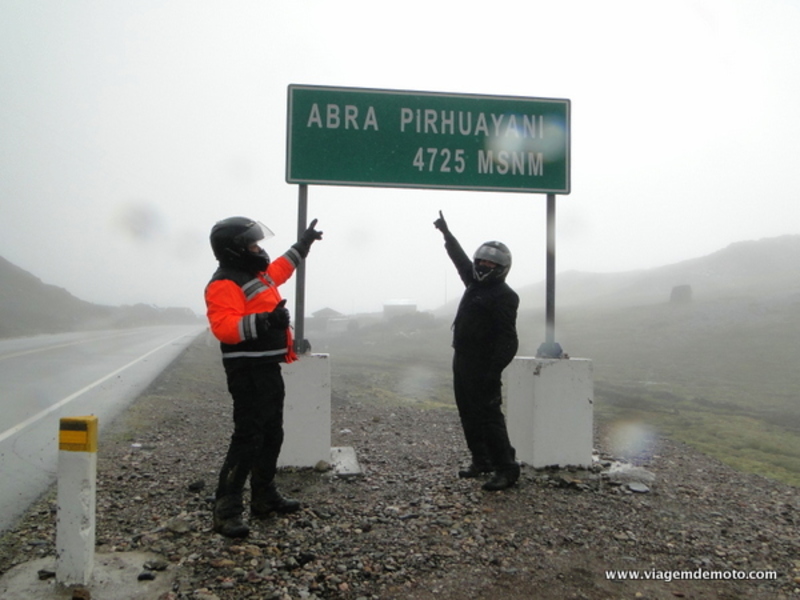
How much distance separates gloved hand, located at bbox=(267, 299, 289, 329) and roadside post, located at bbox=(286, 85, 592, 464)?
178 cm

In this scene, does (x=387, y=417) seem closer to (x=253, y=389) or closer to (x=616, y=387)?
(x=253, y=389)

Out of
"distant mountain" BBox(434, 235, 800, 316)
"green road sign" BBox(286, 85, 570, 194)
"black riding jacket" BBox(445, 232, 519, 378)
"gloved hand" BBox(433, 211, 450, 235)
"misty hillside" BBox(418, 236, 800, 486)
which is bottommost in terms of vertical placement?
"misty hillside" BBox(418, 236, 800, 486)

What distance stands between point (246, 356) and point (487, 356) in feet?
7.56

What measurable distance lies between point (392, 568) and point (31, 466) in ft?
15.3

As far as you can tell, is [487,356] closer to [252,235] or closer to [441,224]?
[441,224]

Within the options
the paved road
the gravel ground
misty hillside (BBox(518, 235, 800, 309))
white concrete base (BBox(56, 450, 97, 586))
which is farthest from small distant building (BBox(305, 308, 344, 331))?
white concrete base (BBox(56, 450, 97, 586))

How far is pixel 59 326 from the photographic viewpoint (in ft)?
167

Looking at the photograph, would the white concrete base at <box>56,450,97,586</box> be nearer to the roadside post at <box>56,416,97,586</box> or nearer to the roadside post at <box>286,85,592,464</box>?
the roadside post at <box>56,416,97,586</box>

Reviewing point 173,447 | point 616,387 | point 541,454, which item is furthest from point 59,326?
point 541,454

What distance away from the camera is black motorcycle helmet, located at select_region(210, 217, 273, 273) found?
168 inches

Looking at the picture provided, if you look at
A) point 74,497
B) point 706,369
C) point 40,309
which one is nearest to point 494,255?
point 74,497

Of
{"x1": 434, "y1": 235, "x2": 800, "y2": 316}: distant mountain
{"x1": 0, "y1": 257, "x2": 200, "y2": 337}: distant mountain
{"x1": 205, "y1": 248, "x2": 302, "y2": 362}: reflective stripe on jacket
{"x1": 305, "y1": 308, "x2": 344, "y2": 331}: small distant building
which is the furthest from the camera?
{"x1": 434, "y1": 235, "x2": 800, "y2": 316}: distant mountain

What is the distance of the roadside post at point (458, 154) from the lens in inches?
236

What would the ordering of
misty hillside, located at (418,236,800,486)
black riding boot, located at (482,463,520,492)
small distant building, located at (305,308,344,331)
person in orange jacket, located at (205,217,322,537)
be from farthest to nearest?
small distant building, located at (305,308,344,331) < misty hillside, located at (418,236,800,486) < black riding boot, located at (482,463,520,492) < person in orange jacket, located at (205,217,322,537)
